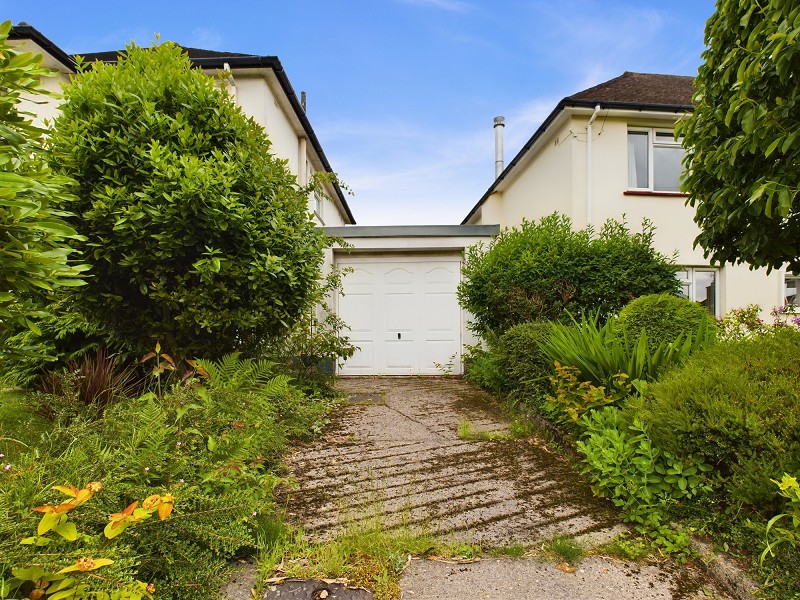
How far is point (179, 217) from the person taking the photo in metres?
3.38

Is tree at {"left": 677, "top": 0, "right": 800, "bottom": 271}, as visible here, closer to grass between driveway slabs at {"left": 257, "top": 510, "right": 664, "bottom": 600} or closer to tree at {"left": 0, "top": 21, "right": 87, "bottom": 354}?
grass between driveway slabs at {"left": 257, "top": 510, "right": 664, "bottom": 600}

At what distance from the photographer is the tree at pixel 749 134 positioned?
2207 mm

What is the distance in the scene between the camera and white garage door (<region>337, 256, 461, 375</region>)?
28.5ft

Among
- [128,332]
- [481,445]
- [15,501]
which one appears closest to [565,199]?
[481,445]

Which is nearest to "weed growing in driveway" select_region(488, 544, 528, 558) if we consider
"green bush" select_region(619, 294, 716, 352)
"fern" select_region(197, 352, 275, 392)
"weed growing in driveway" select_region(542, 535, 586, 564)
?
"weed growing in driveway" select_region(542, 535, 586, 564)

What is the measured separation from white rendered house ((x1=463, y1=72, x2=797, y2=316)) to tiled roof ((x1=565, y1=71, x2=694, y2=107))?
0.06m

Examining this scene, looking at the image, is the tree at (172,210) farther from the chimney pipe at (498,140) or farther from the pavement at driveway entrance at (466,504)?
the chimney pipe at (498,140)

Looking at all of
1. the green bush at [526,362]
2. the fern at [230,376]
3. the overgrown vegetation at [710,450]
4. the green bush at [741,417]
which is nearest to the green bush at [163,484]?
the fern at [230,376]

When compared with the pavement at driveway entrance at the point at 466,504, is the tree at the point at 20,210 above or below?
above

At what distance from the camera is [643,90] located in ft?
29.4

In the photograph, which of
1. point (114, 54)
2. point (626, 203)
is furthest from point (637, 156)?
point (114, 54)

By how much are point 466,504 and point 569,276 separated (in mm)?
4434

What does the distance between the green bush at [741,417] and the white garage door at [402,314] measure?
19.8 ft

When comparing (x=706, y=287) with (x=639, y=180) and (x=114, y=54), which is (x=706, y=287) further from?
(x=114, y=54)
